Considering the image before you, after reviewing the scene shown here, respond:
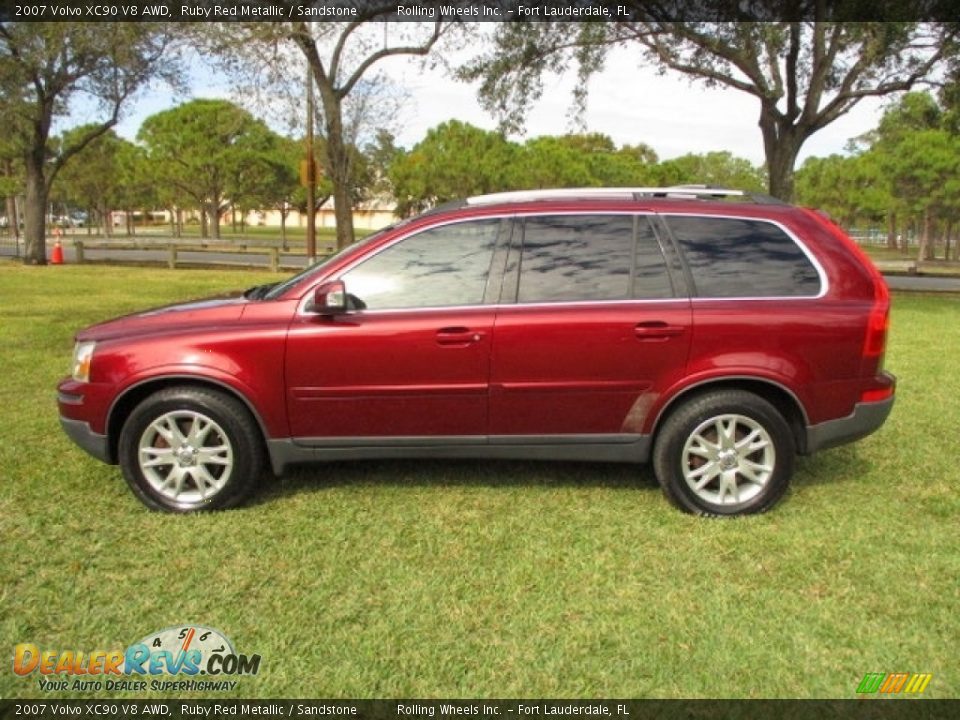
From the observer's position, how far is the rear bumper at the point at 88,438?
376 cm

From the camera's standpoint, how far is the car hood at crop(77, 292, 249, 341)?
12.3 feet

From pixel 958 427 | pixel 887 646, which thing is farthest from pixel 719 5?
pixel 887 646

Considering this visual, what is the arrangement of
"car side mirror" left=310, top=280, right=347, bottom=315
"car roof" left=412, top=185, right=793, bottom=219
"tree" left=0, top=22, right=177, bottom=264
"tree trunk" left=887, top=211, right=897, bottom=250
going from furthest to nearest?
"tree trunk" left=887, top=211, right=897, bottom=250 < "tree" left=0, top=22, right=177, bottom=264 < "car roof" left=412, top=185, right=793, bottom=219 < "car side mirror" left=310, top=280, right=347, bottom=315

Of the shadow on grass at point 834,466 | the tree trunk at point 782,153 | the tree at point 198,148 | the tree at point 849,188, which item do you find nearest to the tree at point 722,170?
the tree at point 849,188

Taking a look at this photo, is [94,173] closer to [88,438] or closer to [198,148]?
[198,148]

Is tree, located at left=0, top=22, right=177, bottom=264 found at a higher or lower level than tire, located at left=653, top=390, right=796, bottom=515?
higher

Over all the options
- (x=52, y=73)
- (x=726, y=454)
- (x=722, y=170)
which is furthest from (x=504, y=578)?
(x=722, y=170)

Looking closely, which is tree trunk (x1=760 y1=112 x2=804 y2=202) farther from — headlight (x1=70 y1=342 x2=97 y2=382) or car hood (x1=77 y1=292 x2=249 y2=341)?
headlight (x1=70 y1=342 x2=97 y2=382)

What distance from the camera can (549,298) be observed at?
12.2ft

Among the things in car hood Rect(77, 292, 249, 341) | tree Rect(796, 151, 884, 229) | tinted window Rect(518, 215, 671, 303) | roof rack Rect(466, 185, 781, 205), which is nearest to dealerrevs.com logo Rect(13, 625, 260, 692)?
car hood Rect(77, 292, 249, 341)

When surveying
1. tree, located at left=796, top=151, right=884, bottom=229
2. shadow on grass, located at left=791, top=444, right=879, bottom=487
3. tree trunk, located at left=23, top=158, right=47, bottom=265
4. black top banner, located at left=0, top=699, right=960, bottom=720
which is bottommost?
black top banner, located at left=0, top=699, right=960, bottom=720

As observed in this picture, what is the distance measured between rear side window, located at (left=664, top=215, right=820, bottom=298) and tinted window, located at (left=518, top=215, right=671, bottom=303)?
7.5 inches

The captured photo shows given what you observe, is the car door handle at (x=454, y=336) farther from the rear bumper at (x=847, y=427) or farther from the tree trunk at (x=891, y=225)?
the tree trunk at (x=891, y=225)

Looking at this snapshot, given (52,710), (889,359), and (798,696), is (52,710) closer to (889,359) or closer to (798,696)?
(798,696)
